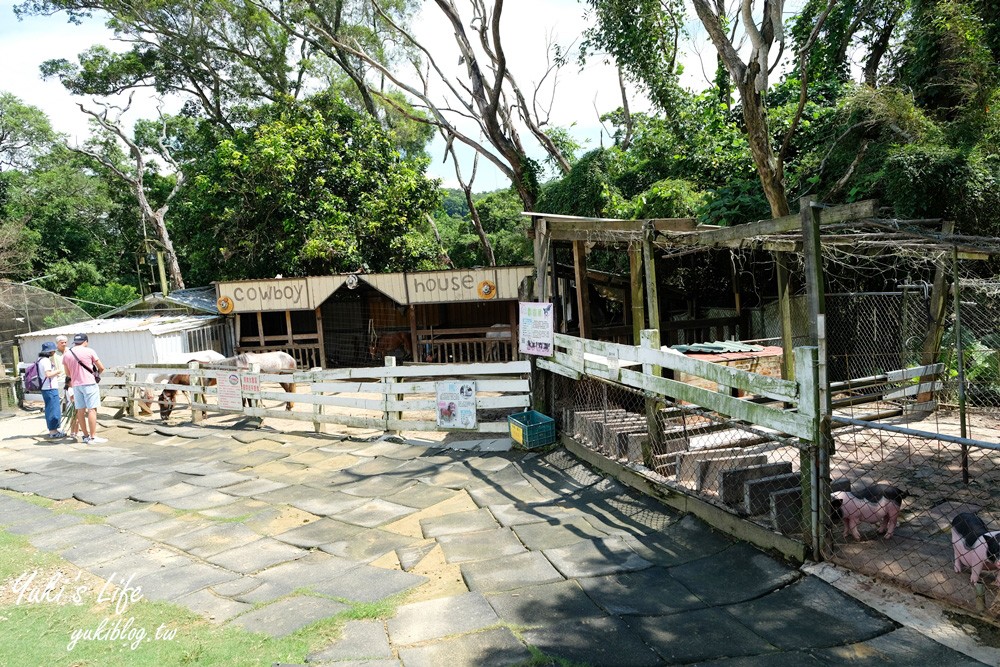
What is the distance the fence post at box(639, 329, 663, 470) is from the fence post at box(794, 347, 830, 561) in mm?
1861

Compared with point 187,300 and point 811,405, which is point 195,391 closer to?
point 187,300

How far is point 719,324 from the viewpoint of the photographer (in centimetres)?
1273

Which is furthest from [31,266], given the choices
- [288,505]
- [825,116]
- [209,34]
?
[825,116]

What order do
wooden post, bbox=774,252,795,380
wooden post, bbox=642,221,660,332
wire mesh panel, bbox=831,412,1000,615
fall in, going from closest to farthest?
wire mesh panel, bbox=831,412,1000,615 → wooden post, bbox=642,221,660,332 → wooden post, bbox=774,252,795,380

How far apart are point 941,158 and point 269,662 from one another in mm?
12202

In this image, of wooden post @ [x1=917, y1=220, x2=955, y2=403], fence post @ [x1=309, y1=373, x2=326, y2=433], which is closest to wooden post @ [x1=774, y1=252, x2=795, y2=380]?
wooden post @ [x1=917, y1=220, x2=955, y2=403]

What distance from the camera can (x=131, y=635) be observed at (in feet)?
13.2

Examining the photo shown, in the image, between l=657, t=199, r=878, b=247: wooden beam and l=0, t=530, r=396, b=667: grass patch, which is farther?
l=657, t=199, r=878, b=247: wooden beam

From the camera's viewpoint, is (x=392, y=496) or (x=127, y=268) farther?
(x=127, y=268)

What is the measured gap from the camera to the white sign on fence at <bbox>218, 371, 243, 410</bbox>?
11.0m

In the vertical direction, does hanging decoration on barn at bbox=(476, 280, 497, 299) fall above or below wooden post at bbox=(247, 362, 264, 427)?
above

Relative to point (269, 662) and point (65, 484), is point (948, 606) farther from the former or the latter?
point (65, 484)

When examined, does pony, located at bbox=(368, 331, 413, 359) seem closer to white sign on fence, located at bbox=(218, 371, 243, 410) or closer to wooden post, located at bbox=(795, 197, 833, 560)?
white sign on fence, located at bbox=(218, 371, 243, 410)

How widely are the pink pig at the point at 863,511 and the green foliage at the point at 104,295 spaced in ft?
106
